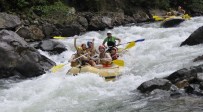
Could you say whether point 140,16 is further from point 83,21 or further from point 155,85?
point 155,85

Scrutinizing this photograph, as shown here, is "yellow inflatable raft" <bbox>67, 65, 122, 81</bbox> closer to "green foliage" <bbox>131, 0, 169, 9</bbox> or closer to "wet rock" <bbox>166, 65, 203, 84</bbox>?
"wet rock" <bbox>166, 65, 203, 84</bbox>

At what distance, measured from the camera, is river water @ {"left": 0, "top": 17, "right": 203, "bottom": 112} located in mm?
7492

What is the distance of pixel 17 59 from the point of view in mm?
11352

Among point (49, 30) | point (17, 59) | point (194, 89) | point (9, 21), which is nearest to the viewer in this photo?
point (194, 89)

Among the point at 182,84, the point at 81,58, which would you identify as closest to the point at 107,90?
the point at 182,84

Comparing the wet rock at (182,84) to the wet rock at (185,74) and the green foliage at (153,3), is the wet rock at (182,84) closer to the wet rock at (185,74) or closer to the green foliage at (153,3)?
the wet rock at (185,74)

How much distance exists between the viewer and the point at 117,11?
25.2 m

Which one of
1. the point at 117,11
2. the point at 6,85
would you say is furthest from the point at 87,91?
the point at 117,11

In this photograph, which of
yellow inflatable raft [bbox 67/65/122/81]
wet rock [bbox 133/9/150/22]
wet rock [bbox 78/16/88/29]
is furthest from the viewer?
wet rock [bbox 133/9/150/22]

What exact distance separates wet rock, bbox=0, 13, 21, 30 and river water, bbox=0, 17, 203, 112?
387 cm

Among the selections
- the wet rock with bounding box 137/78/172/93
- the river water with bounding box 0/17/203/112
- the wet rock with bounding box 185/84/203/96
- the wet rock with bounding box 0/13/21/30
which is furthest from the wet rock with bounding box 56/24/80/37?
the wet rock with bounding box 185/84/203/96

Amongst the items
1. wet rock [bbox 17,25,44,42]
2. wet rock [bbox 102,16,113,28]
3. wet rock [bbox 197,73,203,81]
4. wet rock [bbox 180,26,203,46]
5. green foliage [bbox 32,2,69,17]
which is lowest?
wet rock [bbox 197,73,203,81]

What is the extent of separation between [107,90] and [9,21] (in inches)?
364

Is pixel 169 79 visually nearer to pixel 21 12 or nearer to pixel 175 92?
pixel 175 92
